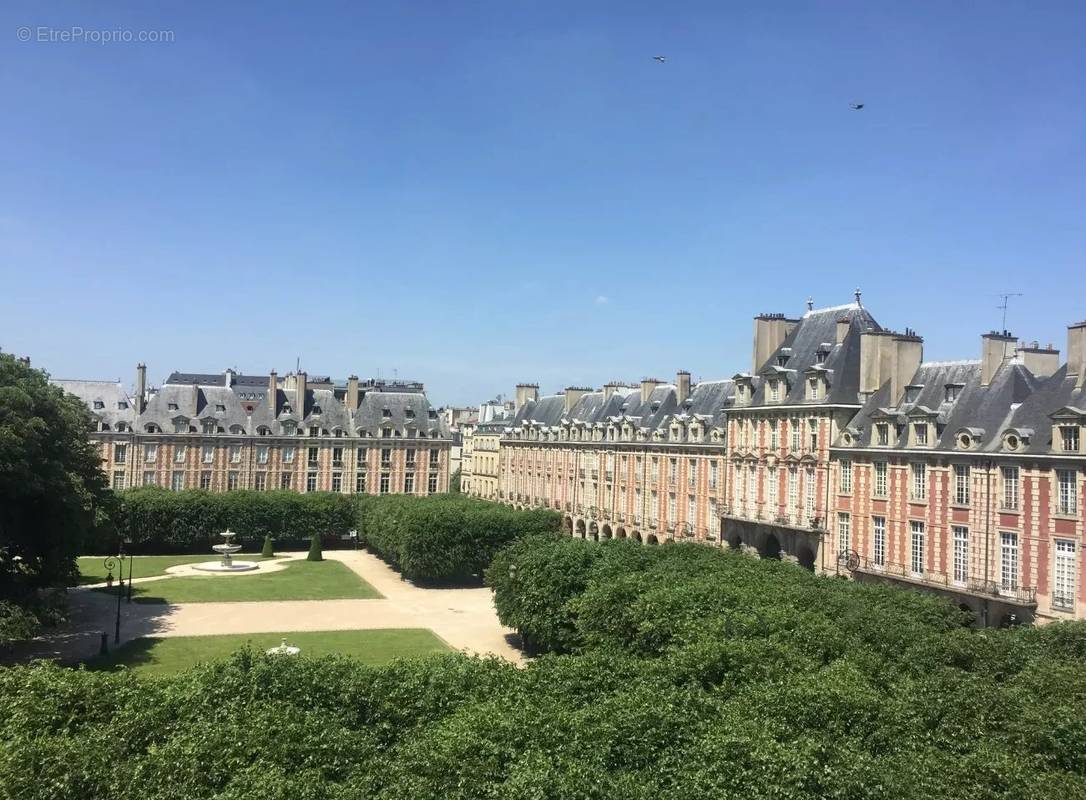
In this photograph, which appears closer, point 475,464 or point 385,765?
point 385,765

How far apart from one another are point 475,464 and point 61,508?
228ft

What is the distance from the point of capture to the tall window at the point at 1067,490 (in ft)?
106

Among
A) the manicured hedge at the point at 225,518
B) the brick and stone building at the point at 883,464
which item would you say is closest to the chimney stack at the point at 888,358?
the brick and stone building at the point at 883,464

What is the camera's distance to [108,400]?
7900cm

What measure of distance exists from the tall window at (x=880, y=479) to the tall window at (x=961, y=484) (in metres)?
4.09

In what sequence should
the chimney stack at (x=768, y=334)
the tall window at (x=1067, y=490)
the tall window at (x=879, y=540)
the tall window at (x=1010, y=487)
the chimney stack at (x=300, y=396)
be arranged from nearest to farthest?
the tall window at (x=1067, y=490) < the tall window at (x=1010, y=487) < the tall window at (x=879, y=540) < the chimney stack at (x=768, y=334) < the chimney stack at (x=300, y=396)

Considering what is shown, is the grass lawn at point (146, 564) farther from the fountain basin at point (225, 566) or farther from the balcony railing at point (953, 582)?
the balcony railing at point (953, 582)

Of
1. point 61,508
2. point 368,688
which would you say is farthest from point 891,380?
point 61,508

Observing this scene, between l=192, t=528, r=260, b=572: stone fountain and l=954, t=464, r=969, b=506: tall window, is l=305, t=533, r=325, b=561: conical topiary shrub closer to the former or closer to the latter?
l=192, t=528, r=260, b=572: stone fountain

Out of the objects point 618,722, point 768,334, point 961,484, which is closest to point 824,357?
point 768,334

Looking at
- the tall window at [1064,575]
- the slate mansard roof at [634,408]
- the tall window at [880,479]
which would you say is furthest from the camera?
the slate mansard roof at [634,408]

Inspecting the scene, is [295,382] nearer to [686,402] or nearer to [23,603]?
[686,402]

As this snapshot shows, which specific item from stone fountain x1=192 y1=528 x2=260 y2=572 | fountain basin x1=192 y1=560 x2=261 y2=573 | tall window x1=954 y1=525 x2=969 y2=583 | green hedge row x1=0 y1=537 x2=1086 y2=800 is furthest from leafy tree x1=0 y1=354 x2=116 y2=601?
tall window x1=954 y1=525 x2=969 y2=583

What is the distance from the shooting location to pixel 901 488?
40188 millimetres
